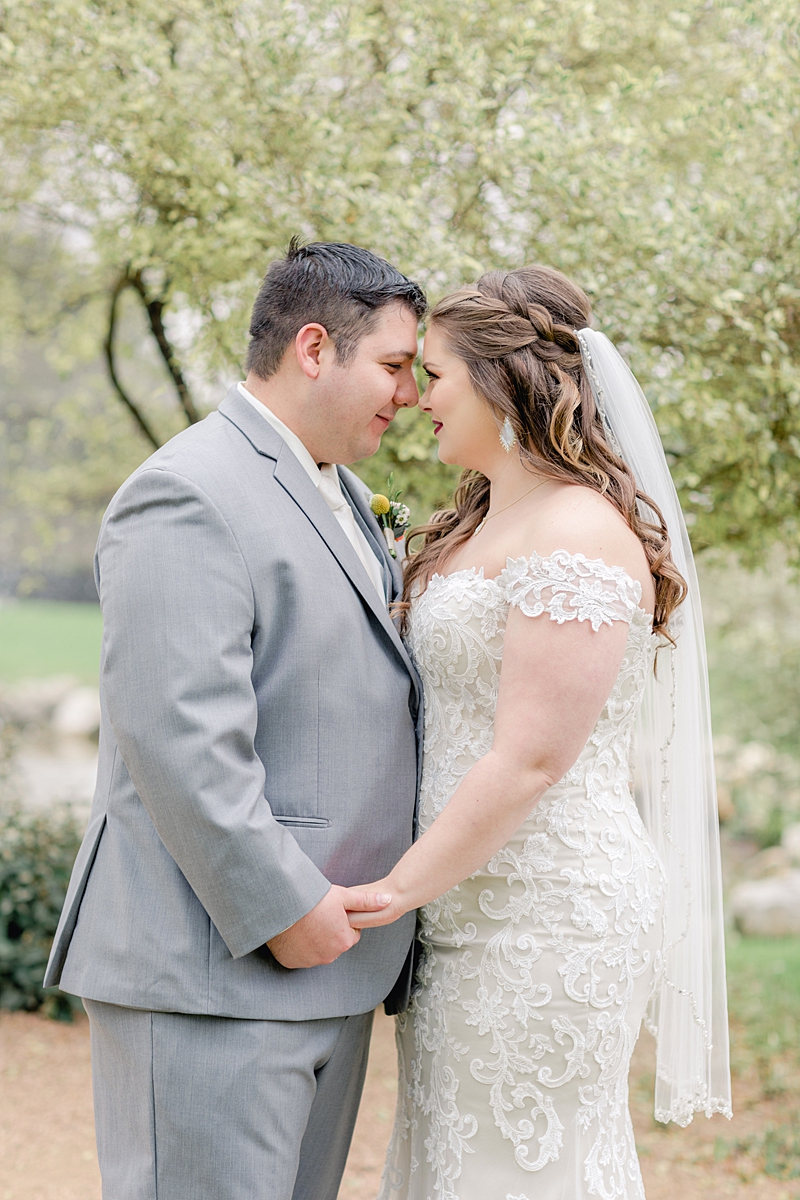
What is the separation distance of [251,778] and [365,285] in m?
1.08

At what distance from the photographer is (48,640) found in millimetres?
23938

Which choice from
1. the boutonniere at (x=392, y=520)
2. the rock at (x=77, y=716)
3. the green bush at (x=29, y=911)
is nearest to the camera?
the boutonniere at (x=392, y=520)

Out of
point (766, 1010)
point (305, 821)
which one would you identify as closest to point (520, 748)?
point (305, 821)

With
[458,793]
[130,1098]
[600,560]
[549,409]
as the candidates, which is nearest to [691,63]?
[549,409]

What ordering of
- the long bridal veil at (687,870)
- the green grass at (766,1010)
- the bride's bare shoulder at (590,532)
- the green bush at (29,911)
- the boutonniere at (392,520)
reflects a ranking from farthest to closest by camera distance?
the green grass at (766,1010)
the green bush at (29,911)
the boutonniere at (392,520)
the long bridal veil at (687,870)
the bride's bare shoulder at (590,532)

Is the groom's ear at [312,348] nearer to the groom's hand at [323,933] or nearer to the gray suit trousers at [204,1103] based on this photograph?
the groom's hand at [323,933]

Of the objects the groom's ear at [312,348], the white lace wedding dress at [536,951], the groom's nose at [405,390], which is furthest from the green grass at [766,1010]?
the groom's ear at [312,348]

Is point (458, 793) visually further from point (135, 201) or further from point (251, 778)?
point (135, 201)

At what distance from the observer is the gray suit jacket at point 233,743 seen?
1922 millimetres

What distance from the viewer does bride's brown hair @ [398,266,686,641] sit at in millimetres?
2312

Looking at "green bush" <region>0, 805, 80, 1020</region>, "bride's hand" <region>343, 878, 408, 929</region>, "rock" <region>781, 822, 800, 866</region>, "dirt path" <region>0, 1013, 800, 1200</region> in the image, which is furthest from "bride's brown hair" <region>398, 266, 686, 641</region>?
"rock" <region>781, 822, 800, 866</region>

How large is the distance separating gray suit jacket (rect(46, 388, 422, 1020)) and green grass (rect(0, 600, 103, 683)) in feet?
59.1

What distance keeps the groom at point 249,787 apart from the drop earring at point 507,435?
272mm

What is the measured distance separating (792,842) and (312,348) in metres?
9.05
